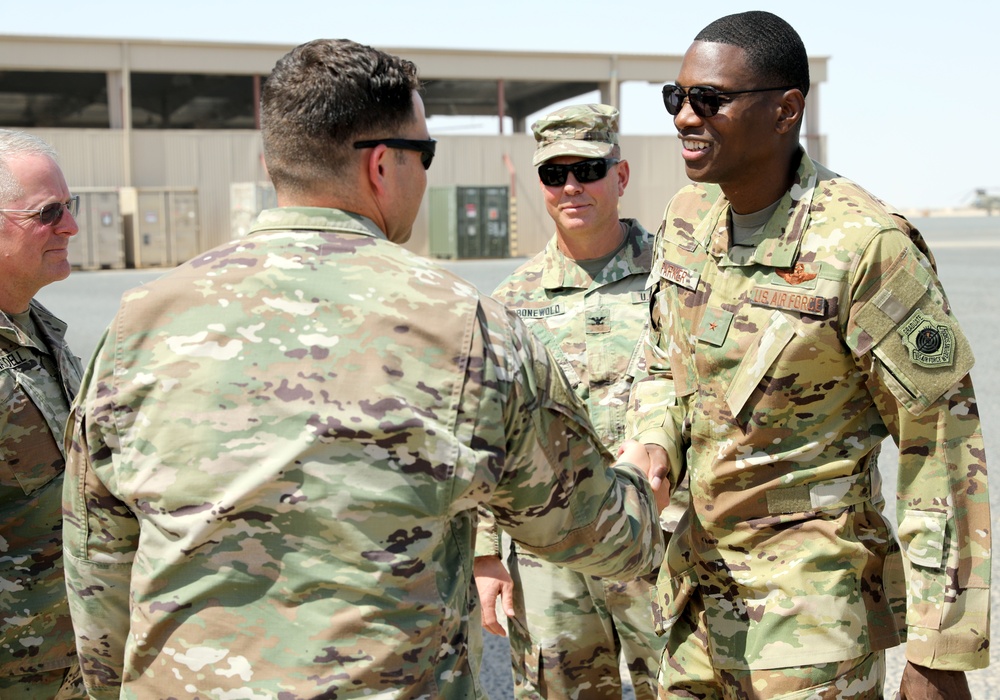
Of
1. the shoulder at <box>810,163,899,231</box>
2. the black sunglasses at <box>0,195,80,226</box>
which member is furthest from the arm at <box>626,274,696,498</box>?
the black sunglasses at <box>0,195,80,226</box>

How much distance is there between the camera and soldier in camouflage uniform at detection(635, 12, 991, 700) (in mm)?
2441

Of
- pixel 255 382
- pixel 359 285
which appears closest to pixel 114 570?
pixel 255 382

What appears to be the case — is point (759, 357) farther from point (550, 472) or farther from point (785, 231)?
point (550, 472)

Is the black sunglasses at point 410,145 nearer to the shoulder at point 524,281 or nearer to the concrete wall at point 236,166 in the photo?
the shoulder at point 524,281

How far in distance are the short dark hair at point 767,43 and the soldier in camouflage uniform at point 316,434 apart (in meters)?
1.08

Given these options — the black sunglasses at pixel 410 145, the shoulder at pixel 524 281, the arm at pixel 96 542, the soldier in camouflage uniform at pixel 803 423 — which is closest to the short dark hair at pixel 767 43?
the soldier in camouflage uniform at pixel 803 423

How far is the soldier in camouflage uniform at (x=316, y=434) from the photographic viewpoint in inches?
73.2

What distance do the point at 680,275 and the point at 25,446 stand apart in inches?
80.7

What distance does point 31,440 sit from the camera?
3172mm

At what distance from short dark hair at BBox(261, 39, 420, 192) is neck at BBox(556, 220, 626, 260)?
2.14 m

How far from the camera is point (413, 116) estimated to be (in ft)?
6.88

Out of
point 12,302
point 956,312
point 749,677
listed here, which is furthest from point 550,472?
point 956,312

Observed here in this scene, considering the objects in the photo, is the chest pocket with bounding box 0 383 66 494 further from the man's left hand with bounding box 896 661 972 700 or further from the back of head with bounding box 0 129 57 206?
the man's left hand with bounding box 896 661 972 700

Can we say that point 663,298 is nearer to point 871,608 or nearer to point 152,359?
point 871,608
